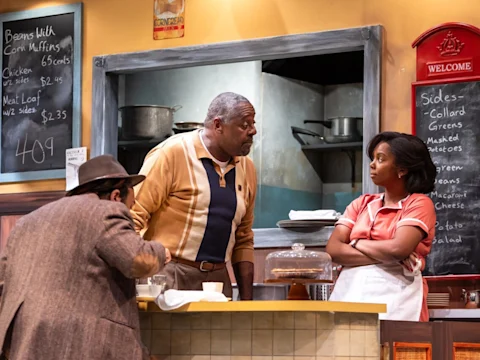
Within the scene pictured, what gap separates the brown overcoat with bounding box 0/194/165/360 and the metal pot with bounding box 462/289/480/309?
232 cm

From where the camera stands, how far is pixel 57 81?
6859 millimetres

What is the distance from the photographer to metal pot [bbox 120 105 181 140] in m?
7.22

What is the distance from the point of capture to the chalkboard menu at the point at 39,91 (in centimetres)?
677

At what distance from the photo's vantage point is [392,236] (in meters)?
4.36

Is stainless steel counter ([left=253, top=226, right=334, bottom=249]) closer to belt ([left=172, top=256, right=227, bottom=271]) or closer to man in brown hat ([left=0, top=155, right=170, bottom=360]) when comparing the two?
belt ([left=172, top=256, right=227, bottom=271])

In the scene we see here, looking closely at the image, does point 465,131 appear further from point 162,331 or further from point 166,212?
point 162,331

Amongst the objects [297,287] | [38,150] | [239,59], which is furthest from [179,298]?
[38,150]

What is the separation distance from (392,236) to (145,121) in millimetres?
3308

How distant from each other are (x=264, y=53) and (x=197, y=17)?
0.60m

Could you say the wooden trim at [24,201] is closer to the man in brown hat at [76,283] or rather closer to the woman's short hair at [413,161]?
the woman's short hair at [413,161]

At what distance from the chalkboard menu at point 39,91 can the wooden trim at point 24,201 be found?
13 centimetres

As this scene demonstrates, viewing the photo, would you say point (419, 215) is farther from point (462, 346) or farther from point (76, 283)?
point (76, 283)

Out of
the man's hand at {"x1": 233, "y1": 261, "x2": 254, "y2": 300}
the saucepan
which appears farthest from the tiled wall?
the saucepan

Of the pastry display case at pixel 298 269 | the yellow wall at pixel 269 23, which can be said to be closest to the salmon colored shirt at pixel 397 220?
the pastry display case at pixel 298 269
